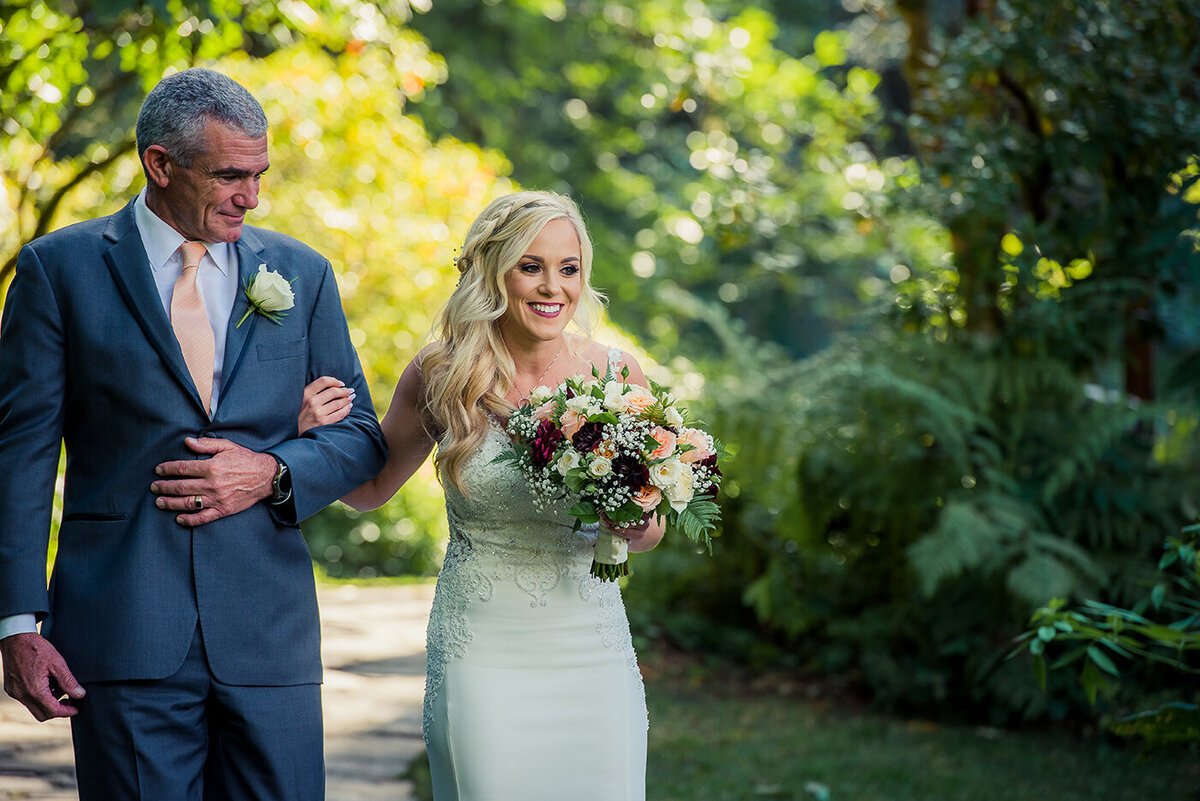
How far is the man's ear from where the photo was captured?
8.09 ft

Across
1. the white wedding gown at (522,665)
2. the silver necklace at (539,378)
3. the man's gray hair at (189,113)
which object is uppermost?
the man's gray hair at (189,113)

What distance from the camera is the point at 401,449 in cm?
325

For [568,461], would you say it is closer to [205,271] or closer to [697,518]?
[697,518]

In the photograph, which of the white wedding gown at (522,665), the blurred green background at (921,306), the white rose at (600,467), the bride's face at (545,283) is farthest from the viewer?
the blurred green background at (921,306)

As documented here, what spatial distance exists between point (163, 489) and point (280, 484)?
0.80 ft

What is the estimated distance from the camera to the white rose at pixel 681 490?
2.71 m

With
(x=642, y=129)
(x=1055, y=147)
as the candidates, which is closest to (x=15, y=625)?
(x=1055, y=147)

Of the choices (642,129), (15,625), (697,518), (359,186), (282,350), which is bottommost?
(15,625)

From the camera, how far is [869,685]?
6.53m

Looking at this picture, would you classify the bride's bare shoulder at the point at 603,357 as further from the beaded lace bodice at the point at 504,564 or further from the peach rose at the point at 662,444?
the peach rose at the point at 662,444

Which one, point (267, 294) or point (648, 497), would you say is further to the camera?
point (648, 497)

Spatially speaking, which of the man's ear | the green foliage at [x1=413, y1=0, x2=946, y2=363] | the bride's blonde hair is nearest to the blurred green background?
the bride's blonde hair

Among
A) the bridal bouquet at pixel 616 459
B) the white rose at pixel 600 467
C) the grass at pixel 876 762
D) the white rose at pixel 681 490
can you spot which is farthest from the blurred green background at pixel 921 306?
the white rose at pixel 600 467

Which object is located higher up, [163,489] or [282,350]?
[282,350]
